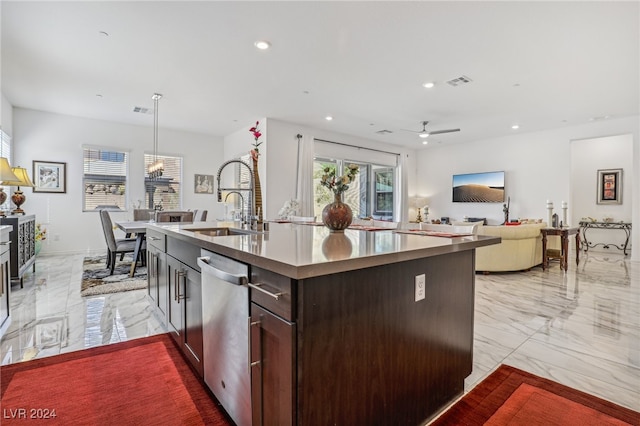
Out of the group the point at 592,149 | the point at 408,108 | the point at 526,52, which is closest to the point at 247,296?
the point at 526,52

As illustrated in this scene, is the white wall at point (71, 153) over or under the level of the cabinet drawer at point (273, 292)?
over

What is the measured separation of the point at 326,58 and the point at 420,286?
3221 mm

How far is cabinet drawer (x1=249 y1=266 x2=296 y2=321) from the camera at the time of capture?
1031 millimetres

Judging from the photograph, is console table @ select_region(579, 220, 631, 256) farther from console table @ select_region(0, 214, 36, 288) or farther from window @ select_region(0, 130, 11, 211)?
window @ select_region(0, 130, 11, 211)

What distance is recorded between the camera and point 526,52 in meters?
3.55

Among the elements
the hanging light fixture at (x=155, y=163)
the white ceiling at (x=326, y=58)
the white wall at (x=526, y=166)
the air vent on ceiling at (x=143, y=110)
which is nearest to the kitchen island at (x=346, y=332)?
the white ceiling at (x=326, y=58)

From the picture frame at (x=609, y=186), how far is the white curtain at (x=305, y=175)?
707 centimetres

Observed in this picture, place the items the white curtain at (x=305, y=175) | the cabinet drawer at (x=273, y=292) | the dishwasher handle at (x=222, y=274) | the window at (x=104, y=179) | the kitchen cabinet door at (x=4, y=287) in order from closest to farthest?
the cabinet drawer at (x=273, y=292) → the dishwasher handle at (x=222, y=274) → the kitchen cabinet door at (x=4, y=287) → the window at (x=104, y=179) → the white curtain at (x=305, y=175)

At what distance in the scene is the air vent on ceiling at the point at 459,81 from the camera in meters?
4.29

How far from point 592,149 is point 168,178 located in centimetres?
1057

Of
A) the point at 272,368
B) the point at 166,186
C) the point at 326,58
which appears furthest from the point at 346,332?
the point at 166,186

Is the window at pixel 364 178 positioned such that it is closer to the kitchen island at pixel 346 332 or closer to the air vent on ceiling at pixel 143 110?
the air vent on ceiling at pixel 143 110

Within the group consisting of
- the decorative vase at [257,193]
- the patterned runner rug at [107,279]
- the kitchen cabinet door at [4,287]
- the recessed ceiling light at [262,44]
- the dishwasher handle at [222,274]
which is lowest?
the patterned runner rug at [107,279]

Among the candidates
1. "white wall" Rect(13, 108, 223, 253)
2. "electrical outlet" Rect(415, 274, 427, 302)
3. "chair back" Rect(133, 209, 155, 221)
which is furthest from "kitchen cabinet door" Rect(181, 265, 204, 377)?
"white wall" Rect(13, 108, 223, 253)
